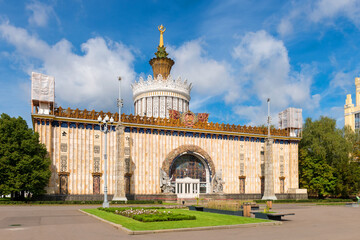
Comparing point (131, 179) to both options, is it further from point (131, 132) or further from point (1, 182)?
point (1, 182)

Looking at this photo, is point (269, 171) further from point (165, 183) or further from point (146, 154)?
point (146, 154)

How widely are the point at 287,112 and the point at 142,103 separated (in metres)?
26.2

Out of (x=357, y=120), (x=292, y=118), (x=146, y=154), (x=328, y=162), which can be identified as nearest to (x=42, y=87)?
(x=146, y=154)

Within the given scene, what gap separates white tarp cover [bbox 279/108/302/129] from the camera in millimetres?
60344

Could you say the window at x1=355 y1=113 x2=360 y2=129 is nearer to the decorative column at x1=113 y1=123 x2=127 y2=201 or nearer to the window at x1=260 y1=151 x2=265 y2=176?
the window at x1=260 y1=151 x2=265 y2=176

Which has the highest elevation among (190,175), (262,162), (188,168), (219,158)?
(219,158)

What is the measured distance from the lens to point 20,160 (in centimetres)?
3684

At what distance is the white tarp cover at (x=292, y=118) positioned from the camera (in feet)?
198

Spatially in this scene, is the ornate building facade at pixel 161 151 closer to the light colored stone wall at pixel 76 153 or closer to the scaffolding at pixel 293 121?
the light colored stone wall at pixel 76 153

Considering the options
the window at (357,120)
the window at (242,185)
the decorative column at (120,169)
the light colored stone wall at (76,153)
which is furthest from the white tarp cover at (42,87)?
the window at (357,120)

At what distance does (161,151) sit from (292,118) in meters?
25.8

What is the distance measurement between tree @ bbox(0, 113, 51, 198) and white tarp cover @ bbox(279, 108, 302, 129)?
1617 inches

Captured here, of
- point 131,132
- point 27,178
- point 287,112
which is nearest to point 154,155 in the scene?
point 131,132

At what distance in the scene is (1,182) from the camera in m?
36.6
